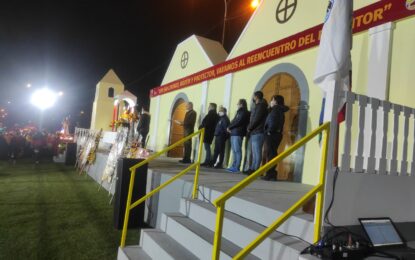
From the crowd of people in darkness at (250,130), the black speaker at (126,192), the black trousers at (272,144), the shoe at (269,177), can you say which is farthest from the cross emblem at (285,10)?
the black speaker at (126,192)

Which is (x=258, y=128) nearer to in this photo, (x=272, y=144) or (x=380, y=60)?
(x=272, y=144)

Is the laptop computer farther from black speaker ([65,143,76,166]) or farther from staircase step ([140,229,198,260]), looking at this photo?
black speaker ([65,143,76,166])

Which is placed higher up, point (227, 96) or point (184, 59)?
point (184, 59)

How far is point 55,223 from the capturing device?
6090 mm

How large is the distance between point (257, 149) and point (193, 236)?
3.41m

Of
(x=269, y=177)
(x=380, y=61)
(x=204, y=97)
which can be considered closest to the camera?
(x=380, y=61)

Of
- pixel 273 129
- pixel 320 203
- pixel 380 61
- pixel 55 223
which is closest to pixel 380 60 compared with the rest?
A: pixel 380 61

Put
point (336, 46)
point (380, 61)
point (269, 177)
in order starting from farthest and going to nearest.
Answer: point (269, 177) → point (380, 61) → point (336, 46)

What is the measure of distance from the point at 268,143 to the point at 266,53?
295 centimetres

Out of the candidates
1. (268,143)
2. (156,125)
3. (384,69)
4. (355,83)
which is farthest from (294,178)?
(156,125)

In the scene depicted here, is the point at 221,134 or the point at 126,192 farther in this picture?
the point at 221,134

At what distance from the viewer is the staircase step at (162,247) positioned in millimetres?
3907

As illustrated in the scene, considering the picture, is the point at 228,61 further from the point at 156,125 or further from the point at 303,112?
the point at 156,125

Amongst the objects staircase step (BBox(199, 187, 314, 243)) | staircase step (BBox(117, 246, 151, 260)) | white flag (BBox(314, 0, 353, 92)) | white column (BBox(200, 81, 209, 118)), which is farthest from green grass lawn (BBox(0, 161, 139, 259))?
white column (BBox(200, 81, 209, 118))
